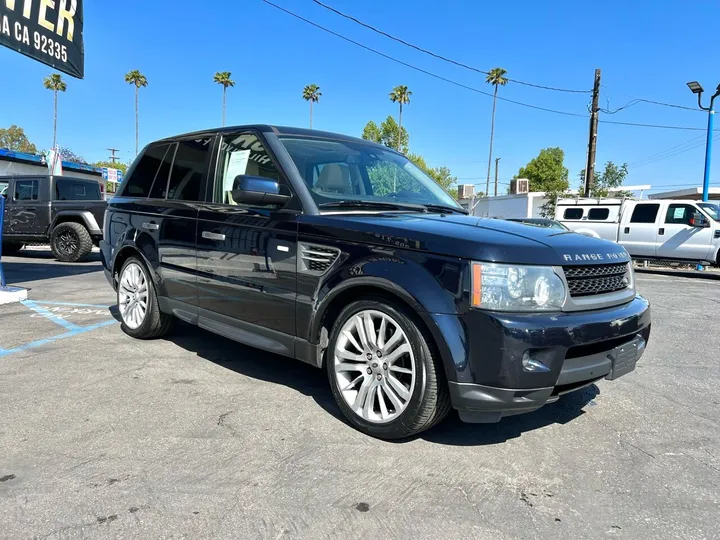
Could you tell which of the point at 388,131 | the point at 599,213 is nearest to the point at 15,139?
the point at 388,131

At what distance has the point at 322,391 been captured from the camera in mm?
3789

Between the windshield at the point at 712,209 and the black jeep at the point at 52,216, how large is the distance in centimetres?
1497

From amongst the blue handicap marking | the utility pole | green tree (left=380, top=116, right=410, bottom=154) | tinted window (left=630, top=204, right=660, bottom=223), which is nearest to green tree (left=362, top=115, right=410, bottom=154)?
green tree (left=380, top=116, right=410, bottom=154)

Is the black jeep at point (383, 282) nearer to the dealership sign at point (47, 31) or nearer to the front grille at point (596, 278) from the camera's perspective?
the front grille at point (596, 278)

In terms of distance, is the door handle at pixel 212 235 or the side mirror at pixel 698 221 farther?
the side mirror at pixel 698 221

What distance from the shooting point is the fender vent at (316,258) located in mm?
3162

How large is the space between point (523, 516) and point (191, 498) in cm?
148

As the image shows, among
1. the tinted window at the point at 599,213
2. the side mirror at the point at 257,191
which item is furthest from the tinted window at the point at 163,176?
the tinted window at the point at 599,213

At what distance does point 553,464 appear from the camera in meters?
2.77

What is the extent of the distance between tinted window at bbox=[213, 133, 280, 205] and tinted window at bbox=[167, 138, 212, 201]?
0.22 metres

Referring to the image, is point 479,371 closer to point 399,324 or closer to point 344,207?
point 399,324

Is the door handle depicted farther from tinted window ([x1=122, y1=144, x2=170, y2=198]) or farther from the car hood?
tinted window ([x1=122, y1=144, x2=170, y2=198])

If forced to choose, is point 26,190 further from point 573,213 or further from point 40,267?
point 573,213

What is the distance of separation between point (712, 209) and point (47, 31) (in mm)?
15405
